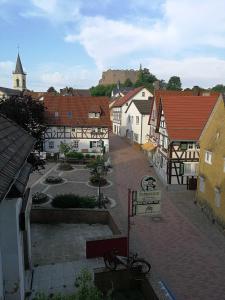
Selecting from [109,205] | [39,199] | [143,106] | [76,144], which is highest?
[143,106]

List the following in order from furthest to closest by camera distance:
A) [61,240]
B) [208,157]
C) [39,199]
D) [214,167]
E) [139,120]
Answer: [139,120] → [39,199] → [208,157] → [214,167] → [61,240]

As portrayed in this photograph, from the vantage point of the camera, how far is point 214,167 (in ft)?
71.7

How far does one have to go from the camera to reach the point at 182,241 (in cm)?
1841

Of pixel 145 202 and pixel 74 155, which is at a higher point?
pixel 145 202

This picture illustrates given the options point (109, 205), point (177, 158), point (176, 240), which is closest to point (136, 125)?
point (177, 158)

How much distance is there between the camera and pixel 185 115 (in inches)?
1157

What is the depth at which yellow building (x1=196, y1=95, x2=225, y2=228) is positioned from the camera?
2075 centimetres

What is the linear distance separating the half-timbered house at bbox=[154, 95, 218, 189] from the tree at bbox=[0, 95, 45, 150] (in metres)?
11.2

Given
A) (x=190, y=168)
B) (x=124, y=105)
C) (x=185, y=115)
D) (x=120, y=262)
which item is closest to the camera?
(x=120, y=262)

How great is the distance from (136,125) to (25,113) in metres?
30.9

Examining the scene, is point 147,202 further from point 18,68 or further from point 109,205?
point 18,68

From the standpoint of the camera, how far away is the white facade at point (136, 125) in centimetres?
5028

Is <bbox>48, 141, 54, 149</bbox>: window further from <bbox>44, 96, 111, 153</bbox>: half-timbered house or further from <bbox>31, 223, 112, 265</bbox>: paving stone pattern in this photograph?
<bbox>31, 223, 112, 265</bbox>: paving stone pattern

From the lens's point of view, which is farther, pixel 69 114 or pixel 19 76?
pixel 19 76
